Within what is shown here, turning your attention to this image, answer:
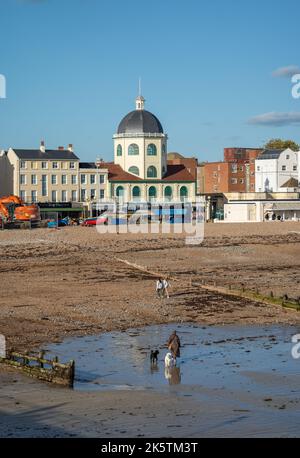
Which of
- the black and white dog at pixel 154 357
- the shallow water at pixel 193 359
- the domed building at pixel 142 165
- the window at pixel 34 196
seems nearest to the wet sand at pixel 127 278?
the shallow water at pixel 193 359

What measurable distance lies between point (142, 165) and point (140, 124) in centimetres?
548

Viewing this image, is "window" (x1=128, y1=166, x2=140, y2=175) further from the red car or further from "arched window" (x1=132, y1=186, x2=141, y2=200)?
the red car

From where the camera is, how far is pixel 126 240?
7294 centimetres

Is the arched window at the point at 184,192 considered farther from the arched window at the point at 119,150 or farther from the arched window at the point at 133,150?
the arched window at the point at 119,150

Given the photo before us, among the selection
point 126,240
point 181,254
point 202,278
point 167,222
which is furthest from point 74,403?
point 167,222

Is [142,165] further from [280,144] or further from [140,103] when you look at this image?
[280,144]

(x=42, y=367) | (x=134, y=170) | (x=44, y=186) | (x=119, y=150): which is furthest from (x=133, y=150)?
(x=42, y=367)

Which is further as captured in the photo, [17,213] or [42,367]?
[17,213]

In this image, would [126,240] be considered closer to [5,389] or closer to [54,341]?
[54,341]

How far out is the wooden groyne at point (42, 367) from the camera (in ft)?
76.0

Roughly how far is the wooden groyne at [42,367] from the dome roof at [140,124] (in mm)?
84609

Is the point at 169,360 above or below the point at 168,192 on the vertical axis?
below

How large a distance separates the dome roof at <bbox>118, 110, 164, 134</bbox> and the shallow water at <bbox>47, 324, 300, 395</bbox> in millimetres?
76782

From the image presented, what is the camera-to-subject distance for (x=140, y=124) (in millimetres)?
109000
